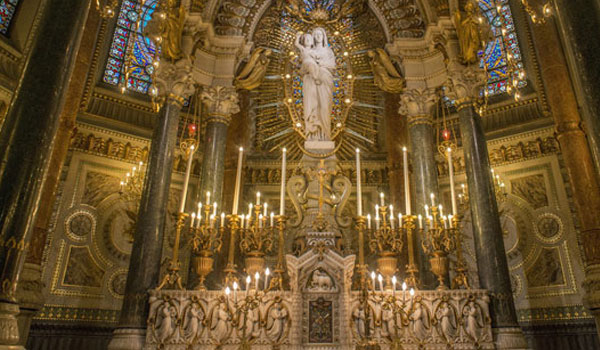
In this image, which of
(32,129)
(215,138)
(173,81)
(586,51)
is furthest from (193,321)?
(586,51)

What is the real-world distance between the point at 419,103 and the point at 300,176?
3596 mm

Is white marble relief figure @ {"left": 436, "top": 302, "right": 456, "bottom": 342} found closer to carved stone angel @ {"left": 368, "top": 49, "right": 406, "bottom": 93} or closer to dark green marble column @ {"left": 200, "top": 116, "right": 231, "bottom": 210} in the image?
dark green marble column @ {"left": 200, "top": 116, "right": 231, "bottom": 210}

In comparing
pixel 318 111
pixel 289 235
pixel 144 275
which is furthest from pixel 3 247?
pixel 289 235

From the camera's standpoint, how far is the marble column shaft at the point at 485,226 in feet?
22.1

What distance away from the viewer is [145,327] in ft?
21.6

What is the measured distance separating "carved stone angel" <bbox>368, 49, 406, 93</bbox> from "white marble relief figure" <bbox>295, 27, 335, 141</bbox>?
6.24ft

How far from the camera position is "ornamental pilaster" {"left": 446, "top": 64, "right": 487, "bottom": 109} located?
843 centimetres

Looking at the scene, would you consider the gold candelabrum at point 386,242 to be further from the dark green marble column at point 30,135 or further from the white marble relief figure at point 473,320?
the dark green marble column at point 30,135

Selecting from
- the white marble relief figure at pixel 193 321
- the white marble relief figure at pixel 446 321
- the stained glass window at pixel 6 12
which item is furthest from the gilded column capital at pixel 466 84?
the stained glass window at pixel 6 12

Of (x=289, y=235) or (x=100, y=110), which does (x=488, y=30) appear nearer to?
(x=289, y=235)

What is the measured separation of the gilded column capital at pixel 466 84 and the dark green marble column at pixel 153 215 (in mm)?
5432

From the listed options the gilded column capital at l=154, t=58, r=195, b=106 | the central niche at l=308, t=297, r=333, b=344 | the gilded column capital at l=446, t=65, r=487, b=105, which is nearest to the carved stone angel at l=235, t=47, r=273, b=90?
the gilded column capital at l=154, t=58, r=195, b=106

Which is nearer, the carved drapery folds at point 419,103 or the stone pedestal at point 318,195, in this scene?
the stone pedestal at point 318,195

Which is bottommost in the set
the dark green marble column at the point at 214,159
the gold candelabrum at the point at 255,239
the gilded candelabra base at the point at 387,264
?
the gilded candelabra base at the point at 387,264
